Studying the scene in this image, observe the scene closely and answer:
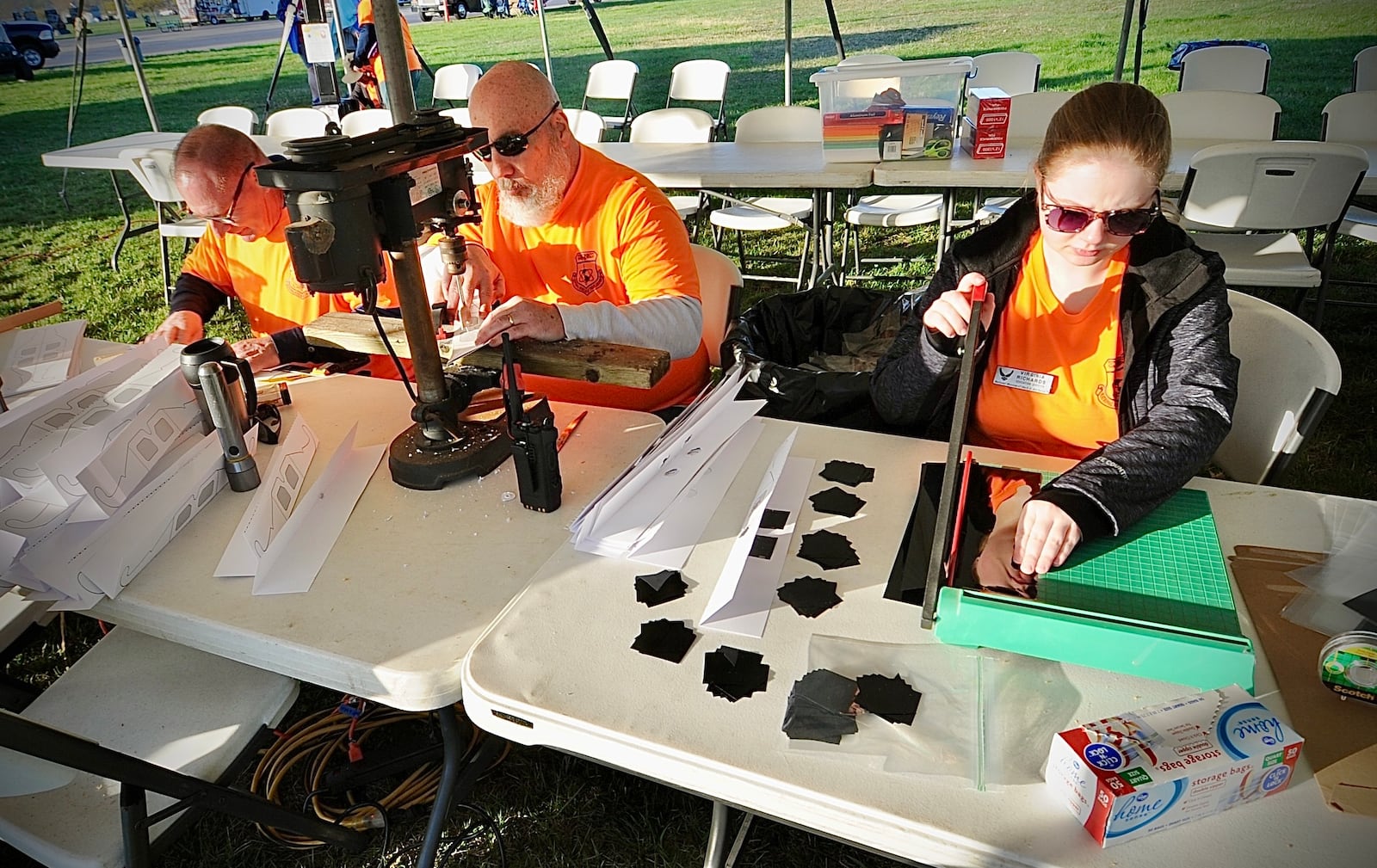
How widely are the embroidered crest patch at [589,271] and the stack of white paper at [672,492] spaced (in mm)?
796

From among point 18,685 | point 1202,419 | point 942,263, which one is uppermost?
point 942,263

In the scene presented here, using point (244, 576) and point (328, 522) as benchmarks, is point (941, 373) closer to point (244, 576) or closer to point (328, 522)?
point (328, 522)

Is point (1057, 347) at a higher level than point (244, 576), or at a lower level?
higher

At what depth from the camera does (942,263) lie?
1.64 meters

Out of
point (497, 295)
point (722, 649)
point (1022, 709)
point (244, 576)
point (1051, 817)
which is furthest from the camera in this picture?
point (497, 295)

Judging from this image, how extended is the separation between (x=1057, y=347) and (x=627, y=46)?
13790 millimetres

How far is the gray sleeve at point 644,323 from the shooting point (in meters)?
1.63

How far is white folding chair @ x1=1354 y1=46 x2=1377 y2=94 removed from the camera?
198 inches

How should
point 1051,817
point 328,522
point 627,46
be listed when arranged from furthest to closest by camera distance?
1. point 627,46
2. point 328,522
3. point 1051,817

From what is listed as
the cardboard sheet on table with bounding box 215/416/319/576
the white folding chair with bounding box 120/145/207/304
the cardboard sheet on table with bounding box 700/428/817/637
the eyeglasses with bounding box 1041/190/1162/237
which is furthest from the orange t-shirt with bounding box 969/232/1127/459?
the white folding chair with bounding box 120/145/207/304

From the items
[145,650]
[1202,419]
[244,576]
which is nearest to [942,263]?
[1202,419]

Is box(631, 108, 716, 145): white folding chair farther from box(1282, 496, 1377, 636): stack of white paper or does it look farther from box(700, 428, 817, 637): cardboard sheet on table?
box(1282, 496, 1377, 636): stack of white paper

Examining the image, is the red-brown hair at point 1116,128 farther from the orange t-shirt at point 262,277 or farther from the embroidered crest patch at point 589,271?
the orange t-shirt at point 262,277

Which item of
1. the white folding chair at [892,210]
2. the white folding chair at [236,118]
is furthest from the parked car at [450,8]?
the white folding chair at [892,210]
